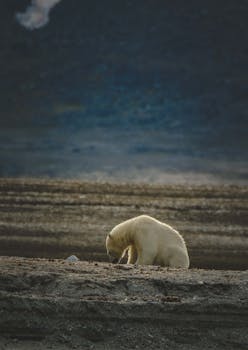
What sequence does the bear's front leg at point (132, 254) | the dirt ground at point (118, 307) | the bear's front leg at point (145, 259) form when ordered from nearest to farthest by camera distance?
the dirt ground at point (118, 307) → the bear's front leg at point (145, 259) → the bear's front leg at point (132, 254)

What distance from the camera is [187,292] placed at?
10539 millimetres

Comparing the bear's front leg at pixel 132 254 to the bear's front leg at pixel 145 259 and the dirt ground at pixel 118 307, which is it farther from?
the dirt ground at pixel 118 307

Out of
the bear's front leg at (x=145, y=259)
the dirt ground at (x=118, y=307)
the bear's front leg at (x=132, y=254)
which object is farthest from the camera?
the bear's front leg at (x=132, y=254)

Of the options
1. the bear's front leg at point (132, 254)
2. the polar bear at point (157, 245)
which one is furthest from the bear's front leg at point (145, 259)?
the bear's front leg at point (132, 254)

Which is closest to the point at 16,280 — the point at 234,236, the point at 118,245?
the point at 118,245

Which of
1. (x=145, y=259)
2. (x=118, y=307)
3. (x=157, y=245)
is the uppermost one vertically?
(x=157, y=245)

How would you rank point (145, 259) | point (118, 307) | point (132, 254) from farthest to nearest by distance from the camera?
point (132, 254)
point (145, 259)
point (118, 307)

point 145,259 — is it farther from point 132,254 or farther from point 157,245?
point 132,254

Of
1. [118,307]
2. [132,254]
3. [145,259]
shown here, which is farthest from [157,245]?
[118,307]

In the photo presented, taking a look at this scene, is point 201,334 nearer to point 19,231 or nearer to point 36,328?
point 36,328

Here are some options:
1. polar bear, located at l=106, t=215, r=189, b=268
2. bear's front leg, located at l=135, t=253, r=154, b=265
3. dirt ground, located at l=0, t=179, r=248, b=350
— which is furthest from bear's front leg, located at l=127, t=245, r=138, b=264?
dirt ground, located at l=0, t=179, r=248, b=350

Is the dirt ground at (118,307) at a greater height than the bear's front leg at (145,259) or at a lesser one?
lesser

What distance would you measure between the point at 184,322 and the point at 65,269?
8.62ft

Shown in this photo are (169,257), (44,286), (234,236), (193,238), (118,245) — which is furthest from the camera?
(234,236)
